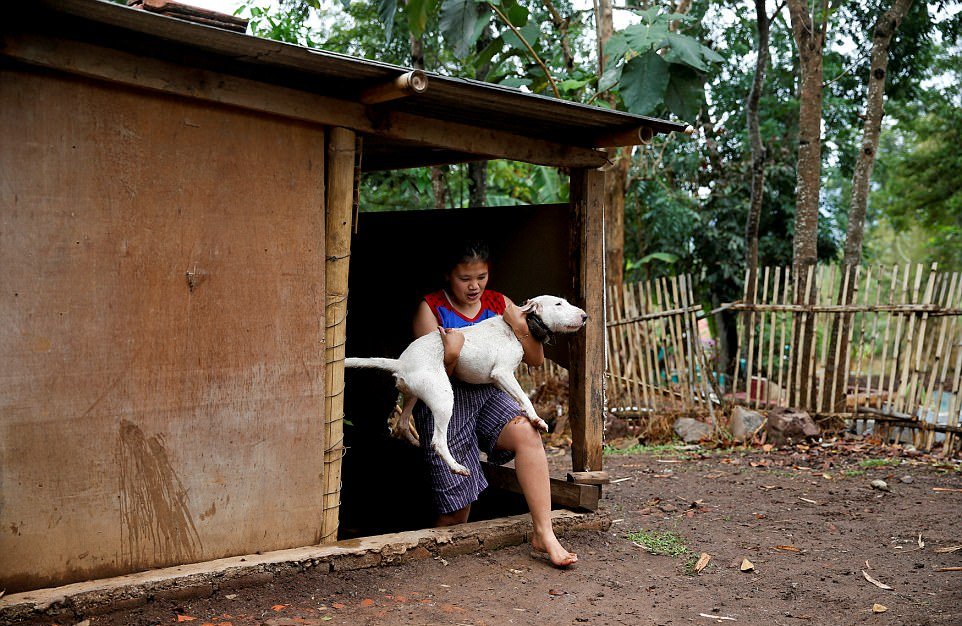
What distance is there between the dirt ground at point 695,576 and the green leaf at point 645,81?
2975 mm

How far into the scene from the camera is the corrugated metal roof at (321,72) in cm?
309

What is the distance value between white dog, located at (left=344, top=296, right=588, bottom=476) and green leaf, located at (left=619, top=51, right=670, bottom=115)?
9.24ft

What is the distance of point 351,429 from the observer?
6.52 m

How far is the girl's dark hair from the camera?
14.6 feet

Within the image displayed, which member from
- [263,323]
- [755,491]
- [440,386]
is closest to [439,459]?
[440,386]

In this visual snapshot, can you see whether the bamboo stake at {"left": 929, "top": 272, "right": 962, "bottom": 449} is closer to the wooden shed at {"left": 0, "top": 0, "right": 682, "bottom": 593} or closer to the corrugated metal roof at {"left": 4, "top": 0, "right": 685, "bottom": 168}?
the corrugated metal roof at {"left": 4, "top": 0, "right": 685, "bottom": 168}

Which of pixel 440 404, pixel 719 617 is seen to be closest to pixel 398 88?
pixel 440 404

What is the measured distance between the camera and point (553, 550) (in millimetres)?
4434

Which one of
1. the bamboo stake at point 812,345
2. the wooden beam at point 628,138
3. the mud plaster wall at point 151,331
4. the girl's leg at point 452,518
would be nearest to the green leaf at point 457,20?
the wooden beam at point 628,138

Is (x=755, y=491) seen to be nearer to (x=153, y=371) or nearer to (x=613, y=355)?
(x=613, y=355)

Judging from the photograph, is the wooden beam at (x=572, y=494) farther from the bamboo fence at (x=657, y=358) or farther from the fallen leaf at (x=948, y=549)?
the bamboo fence at (x=657, y=358)

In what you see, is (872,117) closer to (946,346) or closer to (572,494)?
(946,346)

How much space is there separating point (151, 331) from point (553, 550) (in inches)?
87.5

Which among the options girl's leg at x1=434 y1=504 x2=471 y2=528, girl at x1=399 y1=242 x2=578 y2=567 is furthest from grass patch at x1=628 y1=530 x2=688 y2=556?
girl's leg at x1=434 y1=504 x2=471 y2=528
